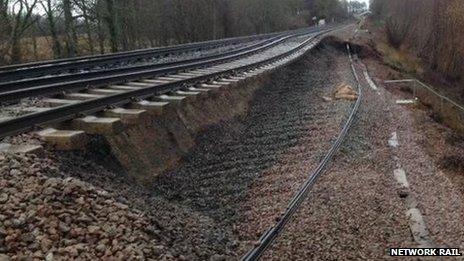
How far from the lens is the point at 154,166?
8.34 metres

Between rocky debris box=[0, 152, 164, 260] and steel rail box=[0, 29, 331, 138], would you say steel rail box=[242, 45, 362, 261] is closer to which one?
rocky debris box=[0, 152, 164, 260]

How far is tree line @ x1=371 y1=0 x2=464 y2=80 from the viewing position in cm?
3697

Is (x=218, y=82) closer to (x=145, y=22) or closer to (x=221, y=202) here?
(x=221, y=202)

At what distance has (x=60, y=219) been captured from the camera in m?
4.98

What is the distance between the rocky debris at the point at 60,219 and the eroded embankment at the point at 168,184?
0.03ft

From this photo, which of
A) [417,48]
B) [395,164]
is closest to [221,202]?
[395,164]

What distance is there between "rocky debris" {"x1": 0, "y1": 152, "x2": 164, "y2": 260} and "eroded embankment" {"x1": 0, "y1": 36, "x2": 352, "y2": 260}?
10 millimetres

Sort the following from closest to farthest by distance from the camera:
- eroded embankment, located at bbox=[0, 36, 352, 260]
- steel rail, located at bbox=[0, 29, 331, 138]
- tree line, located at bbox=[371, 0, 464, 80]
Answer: eroded embankment, located at bbox=[0, 36, 352, 260] < steel rail, located at bbox=[0, 29, 331, 138] < tree line, located at bbox=[371, 0, 464, 80]

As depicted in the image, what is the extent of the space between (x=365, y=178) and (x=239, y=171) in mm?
2185

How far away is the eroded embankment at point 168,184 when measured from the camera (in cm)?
489

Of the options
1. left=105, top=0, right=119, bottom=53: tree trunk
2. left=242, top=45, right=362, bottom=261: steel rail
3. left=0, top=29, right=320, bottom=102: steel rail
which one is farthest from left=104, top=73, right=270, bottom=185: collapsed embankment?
left=105, top=0, right=119, bottom=53: tree trunk

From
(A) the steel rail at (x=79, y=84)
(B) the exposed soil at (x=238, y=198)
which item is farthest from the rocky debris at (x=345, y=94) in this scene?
(A) the steel rail at (x=79, y=84)

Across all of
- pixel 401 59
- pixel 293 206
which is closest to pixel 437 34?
pixel 401 59

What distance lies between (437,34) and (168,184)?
38.5m
